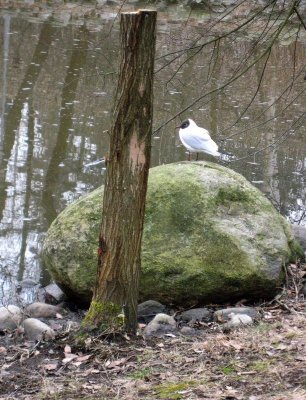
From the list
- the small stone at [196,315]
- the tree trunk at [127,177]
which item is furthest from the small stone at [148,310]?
the tree trunk at [127,177]

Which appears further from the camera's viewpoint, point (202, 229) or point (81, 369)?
point (202, 229)

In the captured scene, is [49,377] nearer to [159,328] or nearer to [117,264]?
[117,264]

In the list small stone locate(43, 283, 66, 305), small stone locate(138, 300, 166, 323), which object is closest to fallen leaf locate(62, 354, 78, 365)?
small stone locate(138, 300, 166, 323)

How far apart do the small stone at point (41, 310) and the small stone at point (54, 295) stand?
1.34 ft

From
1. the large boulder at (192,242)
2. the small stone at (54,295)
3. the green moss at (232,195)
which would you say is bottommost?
the small stone at (54,295)

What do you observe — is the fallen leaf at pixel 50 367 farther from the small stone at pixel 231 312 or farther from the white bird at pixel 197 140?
the white bird at pixel 197 140

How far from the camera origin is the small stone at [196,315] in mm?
6334

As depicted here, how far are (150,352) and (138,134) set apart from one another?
1477mm

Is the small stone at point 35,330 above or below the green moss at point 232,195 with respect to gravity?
below

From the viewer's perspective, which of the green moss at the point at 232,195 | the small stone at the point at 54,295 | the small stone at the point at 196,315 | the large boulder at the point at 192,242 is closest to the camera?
the small stone at the point at 196,315

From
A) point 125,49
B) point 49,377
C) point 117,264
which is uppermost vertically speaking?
point 125,49

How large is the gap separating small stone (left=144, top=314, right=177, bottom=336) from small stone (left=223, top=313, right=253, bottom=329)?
0.44 metres

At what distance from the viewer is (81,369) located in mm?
4824

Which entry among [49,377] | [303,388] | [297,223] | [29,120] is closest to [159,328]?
[49,377]
